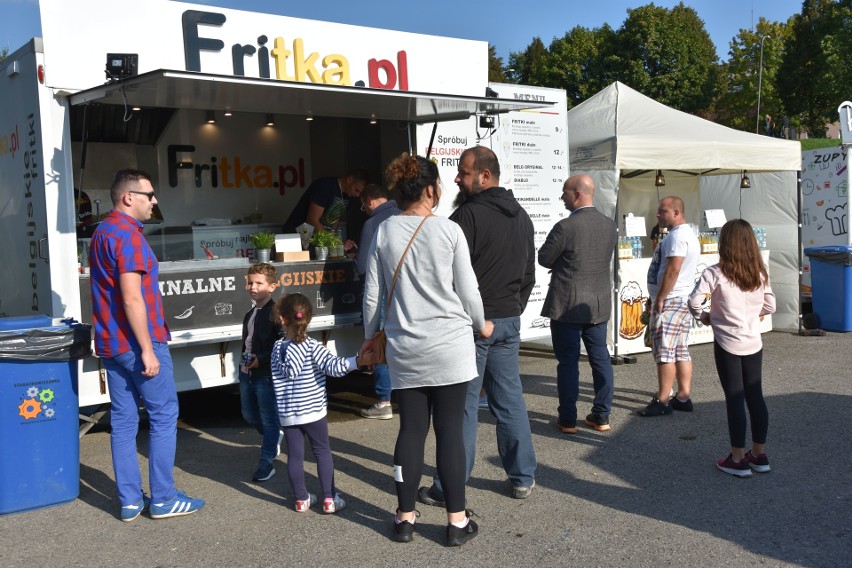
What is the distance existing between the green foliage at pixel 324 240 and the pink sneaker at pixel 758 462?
357cm

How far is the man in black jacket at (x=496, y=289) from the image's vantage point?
4.39 m

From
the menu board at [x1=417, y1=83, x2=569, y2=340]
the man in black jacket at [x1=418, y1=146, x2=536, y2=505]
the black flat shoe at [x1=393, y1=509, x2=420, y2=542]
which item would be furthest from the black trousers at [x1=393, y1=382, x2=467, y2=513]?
the menu board at [x1=417, y1=83, x2=569, y2=340]

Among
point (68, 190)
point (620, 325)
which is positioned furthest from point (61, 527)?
point (620, 325)

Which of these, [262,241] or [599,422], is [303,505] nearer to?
[599,422]

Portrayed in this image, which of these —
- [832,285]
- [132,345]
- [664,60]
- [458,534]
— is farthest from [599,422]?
[664,60]

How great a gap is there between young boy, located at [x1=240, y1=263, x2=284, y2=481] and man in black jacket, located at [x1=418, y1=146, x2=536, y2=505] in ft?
3.26

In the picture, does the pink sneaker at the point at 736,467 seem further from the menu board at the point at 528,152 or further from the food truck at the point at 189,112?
the menu board at the point at 528,152

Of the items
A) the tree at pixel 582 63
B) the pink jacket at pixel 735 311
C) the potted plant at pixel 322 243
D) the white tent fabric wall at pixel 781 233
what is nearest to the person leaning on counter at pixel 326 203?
the potted plant at pixel 322 243

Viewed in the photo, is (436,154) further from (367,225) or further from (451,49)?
(367,225)

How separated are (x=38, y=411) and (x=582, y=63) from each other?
34223mm

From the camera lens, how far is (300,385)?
4.33 meters

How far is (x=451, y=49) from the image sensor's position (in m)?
7.34

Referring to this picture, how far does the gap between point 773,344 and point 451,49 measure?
5.01 meters

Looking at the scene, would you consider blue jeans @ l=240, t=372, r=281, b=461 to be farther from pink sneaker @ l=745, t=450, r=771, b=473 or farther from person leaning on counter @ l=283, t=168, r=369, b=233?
person leaning on counter @ l=283, t=168, r=369, b=233
